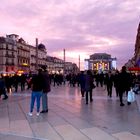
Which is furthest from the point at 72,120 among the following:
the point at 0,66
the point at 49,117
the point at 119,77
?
the point at 0,66

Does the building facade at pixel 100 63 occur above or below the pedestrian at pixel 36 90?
above

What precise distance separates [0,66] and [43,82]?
112 meters

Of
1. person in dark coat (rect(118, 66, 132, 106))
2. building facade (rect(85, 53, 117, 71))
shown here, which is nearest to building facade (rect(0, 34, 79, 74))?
building facade (rect(85, 53, 117, 71))

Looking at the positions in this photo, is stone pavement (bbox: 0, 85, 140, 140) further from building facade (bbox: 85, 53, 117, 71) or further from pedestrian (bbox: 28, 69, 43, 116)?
building facade (bbox: 85, 53, 117, 71)

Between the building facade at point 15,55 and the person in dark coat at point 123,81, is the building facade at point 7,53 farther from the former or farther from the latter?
the person in dark coat at point 123,81

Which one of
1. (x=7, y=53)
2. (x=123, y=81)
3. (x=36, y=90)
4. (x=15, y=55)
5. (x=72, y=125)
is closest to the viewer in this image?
(x=72, y=125)

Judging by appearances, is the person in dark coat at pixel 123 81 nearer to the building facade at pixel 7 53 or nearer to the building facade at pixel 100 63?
the building facade at pixel 7 53

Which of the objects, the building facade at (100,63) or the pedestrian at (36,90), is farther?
the building facade at (100,63)

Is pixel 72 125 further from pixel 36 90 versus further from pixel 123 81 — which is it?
pixel 123 81

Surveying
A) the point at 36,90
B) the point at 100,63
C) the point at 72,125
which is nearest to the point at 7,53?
the point at 100,63

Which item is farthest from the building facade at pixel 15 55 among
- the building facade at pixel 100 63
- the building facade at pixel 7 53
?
the building facade at pixel 100 63

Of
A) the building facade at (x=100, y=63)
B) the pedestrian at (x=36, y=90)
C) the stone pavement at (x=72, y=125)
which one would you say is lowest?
the stone pavement at (x=72, y=125)

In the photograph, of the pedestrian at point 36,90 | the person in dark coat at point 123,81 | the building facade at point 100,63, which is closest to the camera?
the pedestrian at point 36,90

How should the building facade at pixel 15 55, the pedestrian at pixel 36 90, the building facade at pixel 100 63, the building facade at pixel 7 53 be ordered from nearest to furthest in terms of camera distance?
the pedestrian at pixel 36 90
the building facade at pixel 7 53
the building facade at pixel 15 55
the building facade at pixel 100 63
